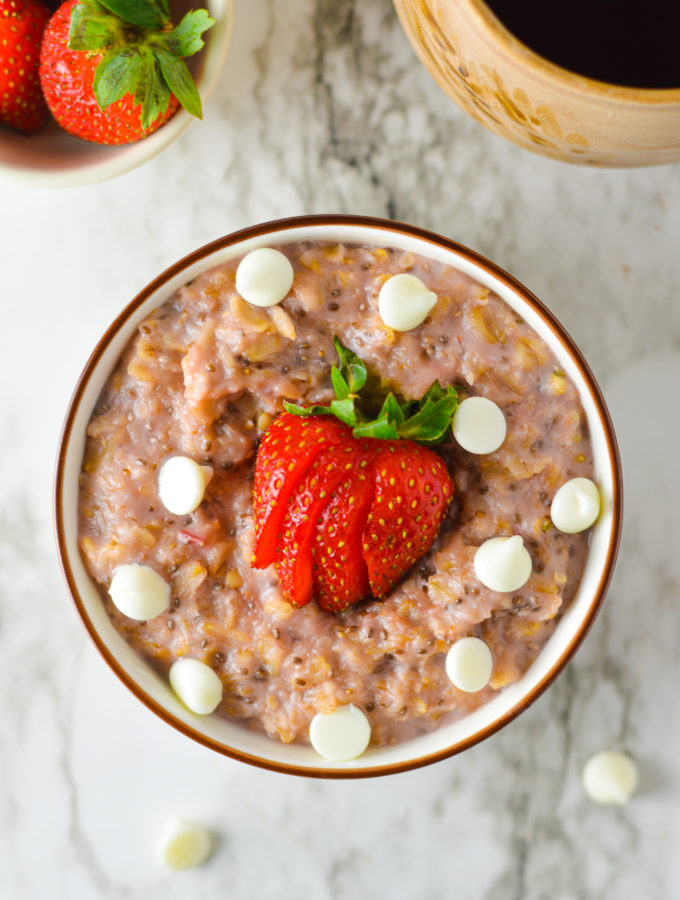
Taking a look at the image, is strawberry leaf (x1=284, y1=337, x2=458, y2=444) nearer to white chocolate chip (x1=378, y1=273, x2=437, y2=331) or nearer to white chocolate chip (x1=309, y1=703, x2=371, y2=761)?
white chocolate chip (x1=378, y1=273, x2=437, y2=331)

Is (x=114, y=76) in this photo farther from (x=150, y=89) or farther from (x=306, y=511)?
(x=306, y=511)

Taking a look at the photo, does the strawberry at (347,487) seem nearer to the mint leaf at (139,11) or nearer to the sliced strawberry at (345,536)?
the sliced strawberry at (345,536)

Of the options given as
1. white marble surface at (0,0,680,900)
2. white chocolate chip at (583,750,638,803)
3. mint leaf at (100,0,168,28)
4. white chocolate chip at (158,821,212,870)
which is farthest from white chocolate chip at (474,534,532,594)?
mint leaf at (100,0,168,28)

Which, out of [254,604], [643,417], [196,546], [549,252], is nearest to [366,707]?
[254,604]

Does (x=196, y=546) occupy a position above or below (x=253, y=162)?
below

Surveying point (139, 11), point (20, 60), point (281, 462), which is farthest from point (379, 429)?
point (20, 60)

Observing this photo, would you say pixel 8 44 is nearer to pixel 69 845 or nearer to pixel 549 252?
pixel 549 252
